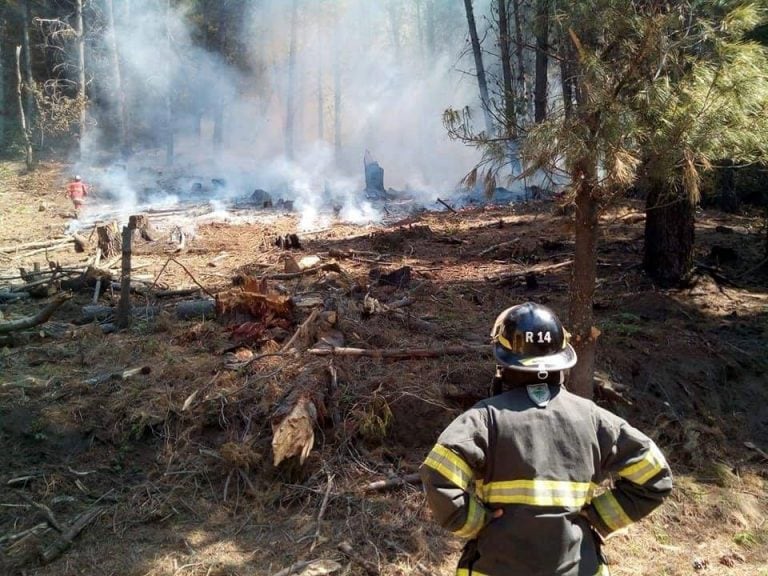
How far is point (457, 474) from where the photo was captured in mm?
1966

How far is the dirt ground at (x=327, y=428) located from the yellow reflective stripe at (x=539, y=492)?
1.88m

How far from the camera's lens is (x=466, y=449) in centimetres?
198

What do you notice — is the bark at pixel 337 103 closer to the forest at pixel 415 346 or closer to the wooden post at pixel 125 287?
the forest at pixel 415 346

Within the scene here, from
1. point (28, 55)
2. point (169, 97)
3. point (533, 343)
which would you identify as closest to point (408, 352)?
point (533, 343)

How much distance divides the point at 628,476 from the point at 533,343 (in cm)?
57

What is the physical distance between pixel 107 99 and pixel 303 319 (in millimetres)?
29633

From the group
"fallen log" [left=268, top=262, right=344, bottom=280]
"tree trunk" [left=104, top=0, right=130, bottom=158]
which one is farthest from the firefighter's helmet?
"tree trunk" [left=104, top=0, right=130, bottom=158]

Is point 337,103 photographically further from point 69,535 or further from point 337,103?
point 69,535

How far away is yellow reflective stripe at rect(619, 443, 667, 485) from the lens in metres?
2.06

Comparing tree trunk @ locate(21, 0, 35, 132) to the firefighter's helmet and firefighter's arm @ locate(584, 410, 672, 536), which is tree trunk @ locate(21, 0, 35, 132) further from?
firefighter's arm @ locate(584, 410, 672, 536)

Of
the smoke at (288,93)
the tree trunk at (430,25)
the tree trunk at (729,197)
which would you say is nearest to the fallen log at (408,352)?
the tree trunk at (729,197)

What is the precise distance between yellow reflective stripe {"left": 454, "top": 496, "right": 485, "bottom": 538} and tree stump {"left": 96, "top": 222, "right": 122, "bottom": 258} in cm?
1089

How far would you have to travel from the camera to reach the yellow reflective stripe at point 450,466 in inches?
77.4

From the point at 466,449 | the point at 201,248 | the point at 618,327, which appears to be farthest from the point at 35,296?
the point at 466,449
